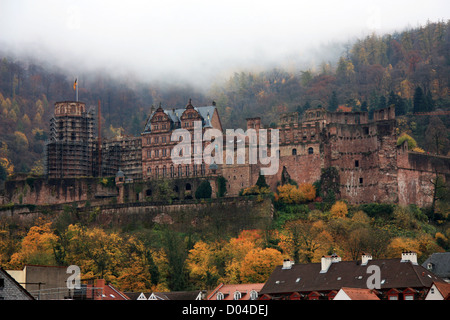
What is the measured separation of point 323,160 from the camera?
110 meters

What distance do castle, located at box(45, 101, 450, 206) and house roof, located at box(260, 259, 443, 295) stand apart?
36776 millimetres

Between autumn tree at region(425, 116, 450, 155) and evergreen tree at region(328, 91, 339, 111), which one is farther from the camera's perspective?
evergreen tree at region(328, 91, 339, 111)

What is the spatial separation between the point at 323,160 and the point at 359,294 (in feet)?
161

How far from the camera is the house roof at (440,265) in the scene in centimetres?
7575

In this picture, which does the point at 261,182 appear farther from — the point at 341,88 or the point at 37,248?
the point at 341,88

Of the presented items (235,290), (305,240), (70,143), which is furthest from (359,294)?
(70,143)

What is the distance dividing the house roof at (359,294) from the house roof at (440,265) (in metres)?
14.1

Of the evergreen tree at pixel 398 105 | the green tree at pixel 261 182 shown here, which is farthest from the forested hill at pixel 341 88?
the green tree at pixel 261 182

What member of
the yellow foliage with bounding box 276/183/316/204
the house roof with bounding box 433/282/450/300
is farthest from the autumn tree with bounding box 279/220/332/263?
the house roof with bounding box 433/282/450/300

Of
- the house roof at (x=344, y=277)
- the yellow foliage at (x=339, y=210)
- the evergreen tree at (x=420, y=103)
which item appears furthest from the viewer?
the evergreen tree at (x=420, y=103)

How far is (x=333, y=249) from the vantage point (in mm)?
89375

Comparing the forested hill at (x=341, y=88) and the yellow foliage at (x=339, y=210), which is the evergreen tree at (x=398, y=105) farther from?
the yellow foliage at (x=339, y=210)

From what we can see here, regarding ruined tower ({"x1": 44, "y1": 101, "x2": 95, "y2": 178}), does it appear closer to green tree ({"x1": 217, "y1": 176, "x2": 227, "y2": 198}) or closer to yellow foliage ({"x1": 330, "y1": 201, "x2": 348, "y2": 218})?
green tree ({"x1": 217, "y1": 176, "x2": 227, "y2": 198})

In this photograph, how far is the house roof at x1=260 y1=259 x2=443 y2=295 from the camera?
216 feet
